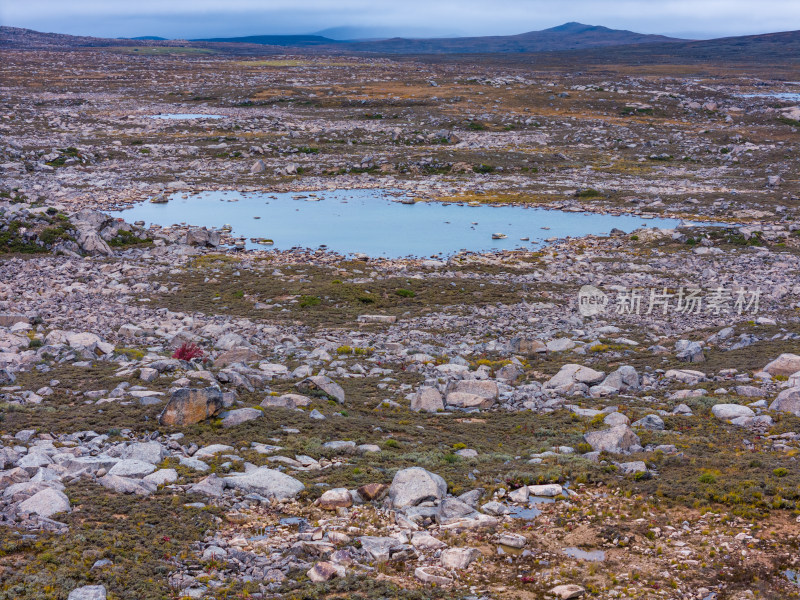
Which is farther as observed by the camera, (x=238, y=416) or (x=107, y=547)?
(x=238, y=416)

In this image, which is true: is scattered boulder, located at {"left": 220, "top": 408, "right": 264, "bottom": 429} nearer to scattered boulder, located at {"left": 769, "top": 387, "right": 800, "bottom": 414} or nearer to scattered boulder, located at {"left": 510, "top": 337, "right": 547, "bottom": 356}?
scattered boulder, located at {"left": 510, "top": 337, "right": 547, "bottom": 356}

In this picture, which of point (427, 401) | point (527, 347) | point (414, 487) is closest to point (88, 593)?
point (414, 487)

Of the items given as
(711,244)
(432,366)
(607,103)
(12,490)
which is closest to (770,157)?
(711,244)

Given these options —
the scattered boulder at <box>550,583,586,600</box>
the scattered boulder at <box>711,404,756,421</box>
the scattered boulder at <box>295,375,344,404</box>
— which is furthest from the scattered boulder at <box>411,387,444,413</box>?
the scattered boulder at <box>550,583,586,600</box>

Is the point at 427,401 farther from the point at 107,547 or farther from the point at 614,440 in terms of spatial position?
the point at 107,547

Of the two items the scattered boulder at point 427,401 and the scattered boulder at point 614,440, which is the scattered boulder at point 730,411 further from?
the scattered boulder at point 427,401

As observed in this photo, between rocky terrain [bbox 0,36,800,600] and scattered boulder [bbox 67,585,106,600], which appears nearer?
scattered boulder [bbox 67,585,106,600]
